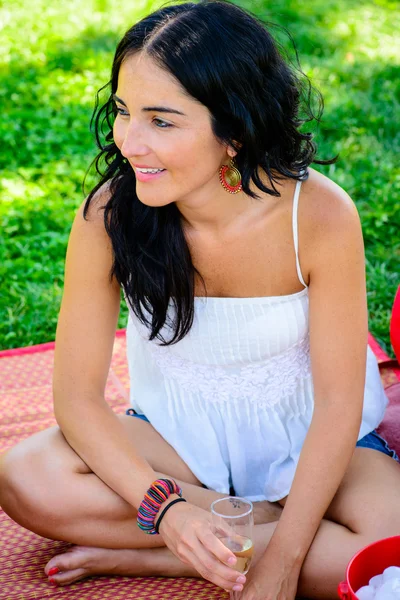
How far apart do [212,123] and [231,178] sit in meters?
0.24

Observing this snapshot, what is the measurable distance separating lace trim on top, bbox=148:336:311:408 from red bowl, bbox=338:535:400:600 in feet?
2.29

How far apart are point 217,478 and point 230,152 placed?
1.01 meters

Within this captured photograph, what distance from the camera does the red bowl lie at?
2.18 metres

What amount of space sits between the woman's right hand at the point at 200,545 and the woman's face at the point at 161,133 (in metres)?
0.83

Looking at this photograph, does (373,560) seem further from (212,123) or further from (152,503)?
(212,123)

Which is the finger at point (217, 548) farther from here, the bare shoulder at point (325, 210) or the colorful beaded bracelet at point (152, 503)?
the bare shoulder at point (325, 210)

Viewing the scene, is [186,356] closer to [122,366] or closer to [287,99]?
[287,99]

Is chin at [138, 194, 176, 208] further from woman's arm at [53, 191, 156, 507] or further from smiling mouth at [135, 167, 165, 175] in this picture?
woman's arm at [53, 191, 156, 507]

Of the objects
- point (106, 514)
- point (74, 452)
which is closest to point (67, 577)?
point (106, 514)

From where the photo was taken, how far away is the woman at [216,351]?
2.41m

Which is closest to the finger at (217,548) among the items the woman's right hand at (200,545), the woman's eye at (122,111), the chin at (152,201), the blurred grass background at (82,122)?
the woman's right hand at (200,545)

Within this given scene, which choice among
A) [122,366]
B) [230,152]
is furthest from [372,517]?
[122,366]

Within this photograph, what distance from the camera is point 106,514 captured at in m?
2.64

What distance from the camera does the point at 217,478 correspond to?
2.81 meters
